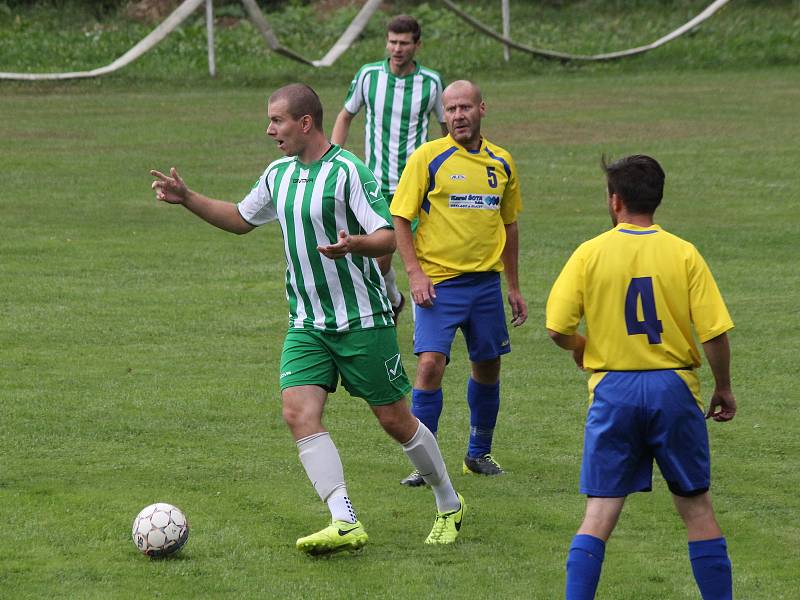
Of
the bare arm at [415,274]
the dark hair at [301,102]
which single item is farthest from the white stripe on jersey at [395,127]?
the dark hair at [301,102]

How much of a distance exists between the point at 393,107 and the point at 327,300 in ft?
17.2

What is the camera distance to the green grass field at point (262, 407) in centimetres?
651

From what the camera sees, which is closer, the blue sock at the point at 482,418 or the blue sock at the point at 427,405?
the blue sock at the point at 427,405

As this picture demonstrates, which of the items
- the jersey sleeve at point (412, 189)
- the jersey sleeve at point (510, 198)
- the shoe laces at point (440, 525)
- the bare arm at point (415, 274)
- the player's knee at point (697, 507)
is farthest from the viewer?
the jersey sleeve at point (510, 198)

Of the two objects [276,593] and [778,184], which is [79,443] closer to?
[276,593]

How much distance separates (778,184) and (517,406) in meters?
10.3

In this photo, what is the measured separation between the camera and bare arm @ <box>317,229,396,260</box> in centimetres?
630

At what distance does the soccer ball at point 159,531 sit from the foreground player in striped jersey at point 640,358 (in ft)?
6.35

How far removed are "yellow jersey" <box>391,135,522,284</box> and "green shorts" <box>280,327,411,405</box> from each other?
3.83 feet

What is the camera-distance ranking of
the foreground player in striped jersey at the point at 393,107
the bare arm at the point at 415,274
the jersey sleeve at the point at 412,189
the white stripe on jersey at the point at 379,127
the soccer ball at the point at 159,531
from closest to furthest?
1. the soccer ball at the point at 159,531
2. the bare arm at the point at 415,274
3. the jersey sleeve at the point at 412,189
4. the foreground player in striped jersey at the point at 393,107
5. the white stripe on jersey at the point at 379,127

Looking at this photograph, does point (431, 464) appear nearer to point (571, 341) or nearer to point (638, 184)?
point (571, 341)

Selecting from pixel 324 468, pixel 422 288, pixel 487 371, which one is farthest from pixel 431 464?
pixel 487 371

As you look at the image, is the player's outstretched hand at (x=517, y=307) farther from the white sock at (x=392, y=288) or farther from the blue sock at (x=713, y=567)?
the white sock at (x=392, y=288)

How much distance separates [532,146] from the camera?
2173 centimetres
